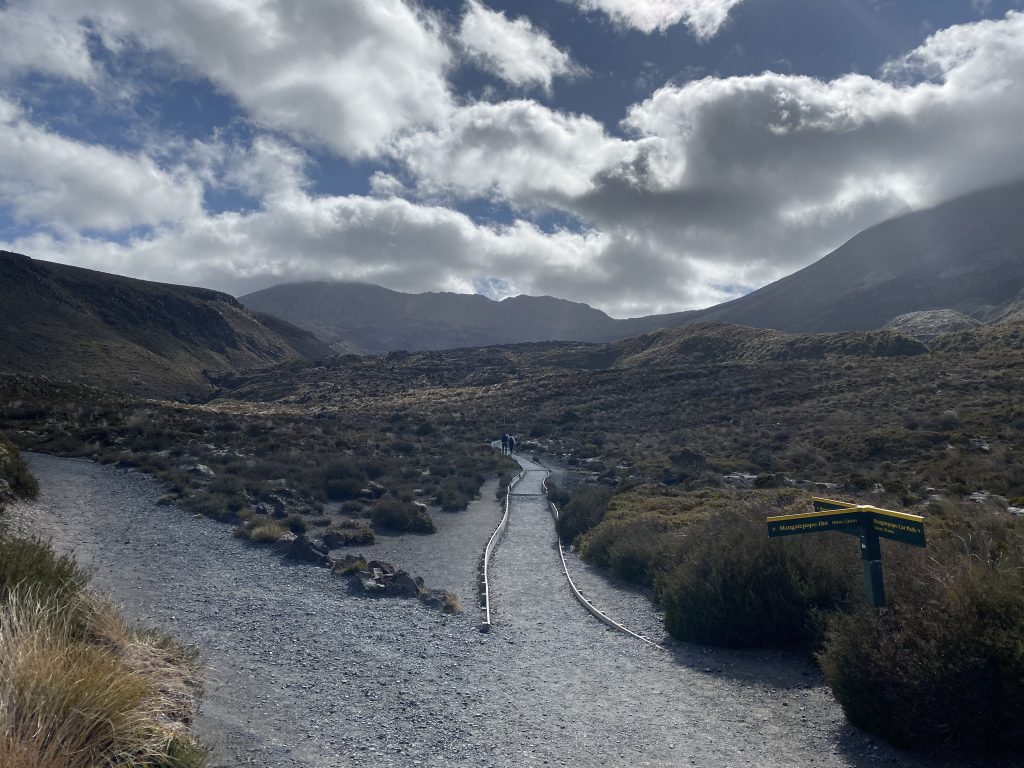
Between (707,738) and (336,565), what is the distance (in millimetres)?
8664

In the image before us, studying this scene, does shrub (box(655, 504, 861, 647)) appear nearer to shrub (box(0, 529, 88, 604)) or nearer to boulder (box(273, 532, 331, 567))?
boulder (box(273, 532, 331, 567))

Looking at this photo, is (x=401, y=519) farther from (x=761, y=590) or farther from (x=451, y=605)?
(x=761, y=590)

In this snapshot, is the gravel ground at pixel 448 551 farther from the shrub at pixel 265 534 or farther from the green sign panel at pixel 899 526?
the green sign panel at pixel 899 526

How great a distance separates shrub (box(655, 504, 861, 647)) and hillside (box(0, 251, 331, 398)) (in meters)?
71.9

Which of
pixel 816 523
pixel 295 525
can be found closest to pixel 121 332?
pixel 295 525

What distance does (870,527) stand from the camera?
7.12m

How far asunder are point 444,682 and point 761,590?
14.5 ft

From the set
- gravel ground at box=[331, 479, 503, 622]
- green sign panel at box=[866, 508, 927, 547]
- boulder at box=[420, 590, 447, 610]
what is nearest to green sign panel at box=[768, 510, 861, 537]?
green sign panel at box=[866, 508, 927, 547]

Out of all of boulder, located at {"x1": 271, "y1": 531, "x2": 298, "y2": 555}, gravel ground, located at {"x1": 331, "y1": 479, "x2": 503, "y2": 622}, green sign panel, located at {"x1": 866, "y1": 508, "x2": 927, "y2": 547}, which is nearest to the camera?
green sign panel, located at {"x1": 866, "y1": 508, "x2": 927, "y2": 547}

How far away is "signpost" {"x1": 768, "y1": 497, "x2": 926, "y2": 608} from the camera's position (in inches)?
262

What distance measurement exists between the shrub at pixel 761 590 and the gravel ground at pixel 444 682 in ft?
1.24

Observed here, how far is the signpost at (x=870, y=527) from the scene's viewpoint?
6656 millimetres

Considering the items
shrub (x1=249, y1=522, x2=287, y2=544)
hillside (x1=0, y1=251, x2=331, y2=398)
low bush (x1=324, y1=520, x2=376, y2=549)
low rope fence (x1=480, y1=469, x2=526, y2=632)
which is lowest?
low rope fence (x1=480, y1=469, x2=526, y2=632)

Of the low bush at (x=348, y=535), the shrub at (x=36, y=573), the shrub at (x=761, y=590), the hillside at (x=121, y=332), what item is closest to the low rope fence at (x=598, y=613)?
the shrub at (x=761, y=590)
